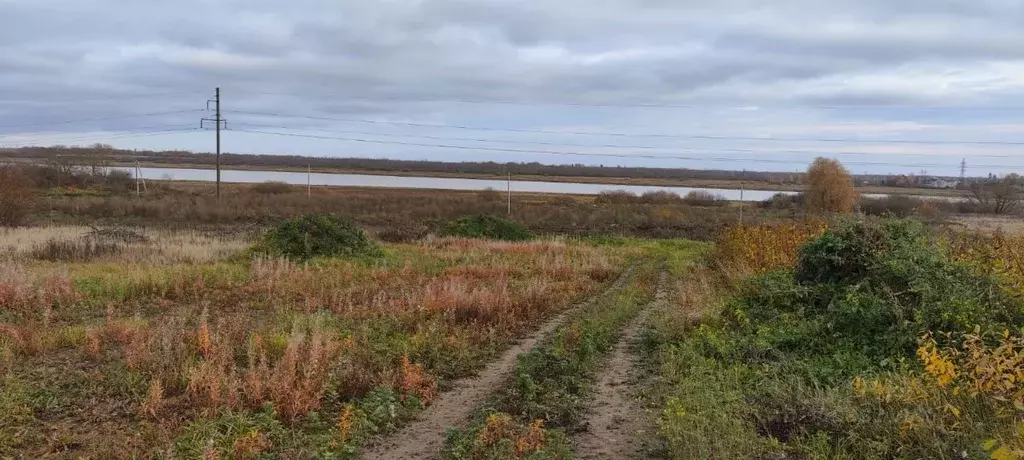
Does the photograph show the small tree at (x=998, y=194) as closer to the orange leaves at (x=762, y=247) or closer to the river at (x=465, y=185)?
the river at (x=465, y=185)

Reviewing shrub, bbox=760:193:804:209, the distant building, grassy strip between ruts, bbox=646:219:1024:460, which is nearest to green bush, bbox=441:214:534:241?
grassy strip between ruts, bbox=646:219:1024:460

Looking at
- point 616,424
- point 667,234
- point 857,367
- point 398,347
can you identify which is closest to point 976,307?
point 857,367

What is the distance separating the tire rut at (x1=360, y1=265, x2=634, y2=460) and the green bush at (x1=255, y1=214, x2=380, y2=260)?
1092 centimetres

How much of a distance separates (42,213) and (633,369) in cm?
3883

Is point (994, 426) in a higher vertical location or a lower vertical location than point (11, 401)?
higher

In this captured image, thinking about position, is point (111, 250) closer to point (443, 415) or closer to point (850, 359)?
point (443, 415)

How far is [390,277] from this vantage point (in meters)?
14.9

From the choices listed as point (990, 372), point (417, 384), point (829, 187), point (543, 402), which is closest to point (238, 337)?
point (417, 384)

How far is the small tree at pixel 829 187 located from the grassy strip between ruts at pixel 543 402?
46087mm

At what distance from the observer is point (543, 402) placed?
243 inches

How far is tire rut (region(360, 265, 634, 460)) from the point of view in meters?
5.20

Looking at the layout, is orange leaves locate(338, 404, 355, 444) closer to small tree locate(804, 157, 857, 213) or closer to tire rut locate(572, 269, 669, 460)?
tire rut locate(572, 269, 669, 460)

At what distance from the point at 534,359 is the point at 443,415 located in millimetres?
1738

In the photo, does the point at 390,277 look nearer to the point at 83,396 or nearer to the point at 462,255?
the point at 462,255
